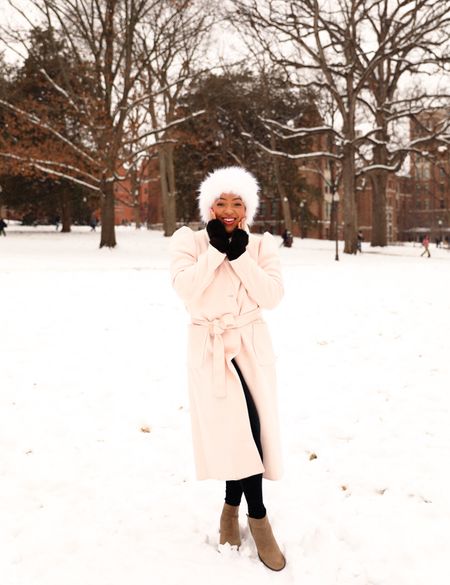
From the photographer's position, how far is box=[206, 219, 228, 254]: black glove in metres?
2.80

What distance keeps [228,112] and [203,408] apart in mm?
32422

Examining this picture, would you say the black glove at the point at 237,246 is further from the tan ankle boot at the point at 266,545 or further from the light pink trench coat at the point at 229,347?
the tan ankle boot at the point at 266,545

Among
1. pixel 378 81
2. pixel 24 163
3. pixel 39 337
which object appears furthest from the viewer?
pixel 378 81

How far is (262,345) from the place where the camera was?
301 centimetres

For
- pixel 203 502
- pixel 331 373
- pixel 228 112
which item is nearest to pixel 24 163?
pixel 228 112

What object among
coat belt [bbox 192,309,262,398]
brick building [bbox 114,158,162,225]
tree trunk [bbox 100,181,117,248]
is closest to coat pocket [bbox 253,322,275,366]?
coat belt [bbox 192,309,262,398]

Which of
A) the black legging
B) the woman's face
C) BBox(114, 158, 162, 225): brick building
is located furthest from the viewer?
BBox(114, 158, 162, 225): brick building

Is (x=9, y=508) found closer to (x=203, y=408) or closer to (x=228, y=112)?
(x=203, y=408)

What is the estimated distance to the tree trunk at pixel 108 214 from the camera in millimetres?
24234

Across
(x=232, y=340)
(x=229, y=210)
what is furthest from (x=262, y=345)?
(x=229, y=210)

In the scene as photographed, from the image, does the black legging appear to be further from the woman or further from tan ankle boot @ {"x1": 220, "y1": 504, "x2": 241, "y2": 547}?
tan ankle boot @ {"x1": 220, "y1": 504, "x2": 241, "y2": 547}

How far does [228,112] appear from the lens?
32719 mm

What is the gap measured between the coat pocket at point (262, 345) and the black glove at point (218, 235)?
1.83ft

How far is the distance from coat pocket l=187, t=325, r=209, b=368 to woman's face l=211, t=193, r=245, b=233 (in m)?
0.64
